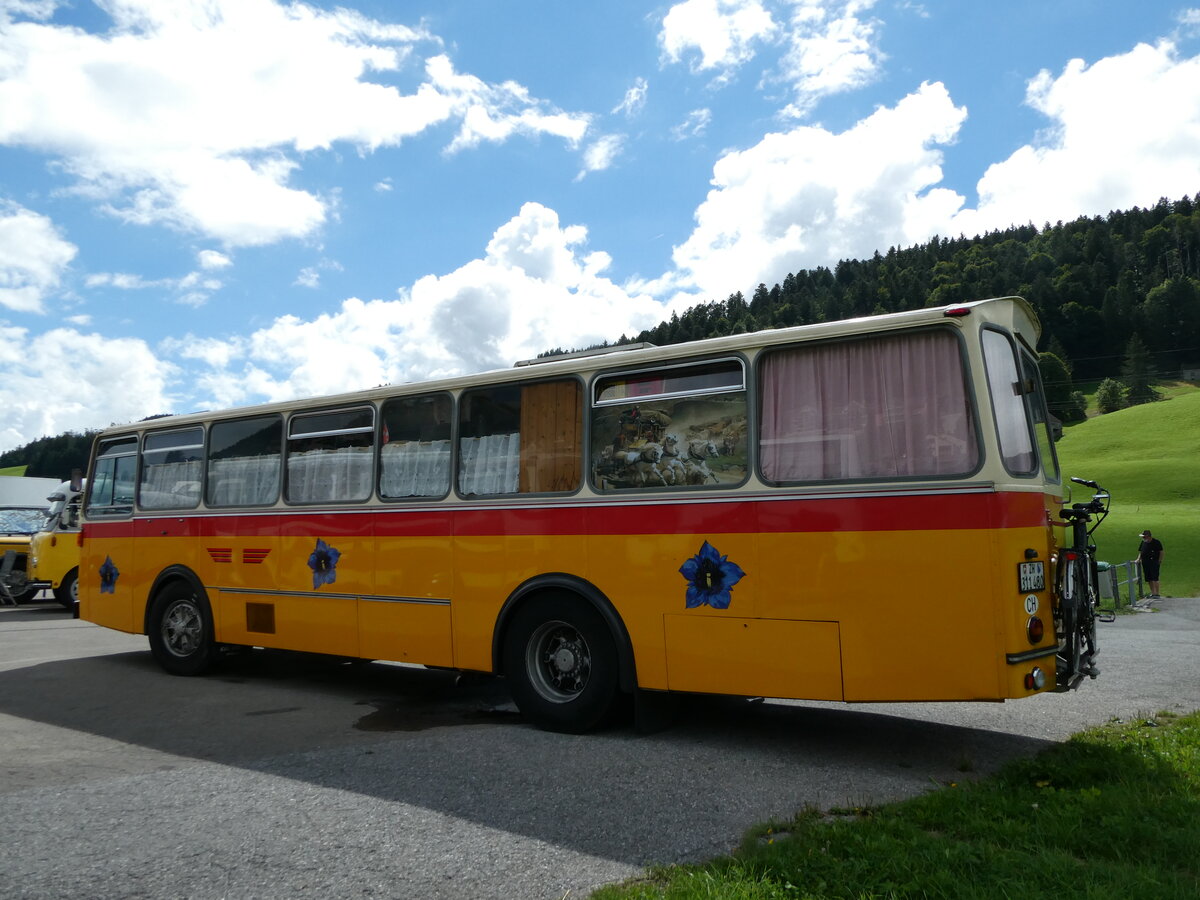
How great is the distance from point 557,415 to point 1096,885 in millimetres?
4820

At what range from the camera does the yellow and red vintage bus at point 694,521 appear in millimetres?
5836

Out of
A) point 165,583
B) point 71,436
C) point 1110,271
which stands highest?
point 1110,271

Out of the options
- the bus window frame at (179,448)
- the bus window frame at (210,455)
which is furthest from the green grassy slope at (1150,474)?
the bus window frame at (179,448)

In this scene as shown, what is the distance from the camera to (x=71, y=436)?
254 feet

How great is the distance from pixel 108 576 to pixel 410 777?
7291mm

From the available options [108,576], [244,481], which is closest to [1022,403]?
[244,481]

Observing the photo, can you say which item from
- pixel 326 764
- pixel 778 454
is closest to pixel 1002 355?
pixel 778 454

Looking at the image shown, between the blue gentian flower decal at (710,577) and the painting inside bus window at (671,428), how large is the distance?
1.66 feet

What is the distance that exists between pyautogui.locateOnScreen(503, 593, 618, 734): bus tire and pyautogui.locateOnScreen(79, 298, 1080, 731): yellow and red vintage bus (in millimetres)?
18

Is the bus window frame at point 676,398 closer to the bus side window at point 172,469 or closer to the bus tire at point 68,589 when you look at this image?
the bus side window at point 172,469

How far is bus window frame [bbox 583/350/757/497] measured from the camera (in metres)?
6.60

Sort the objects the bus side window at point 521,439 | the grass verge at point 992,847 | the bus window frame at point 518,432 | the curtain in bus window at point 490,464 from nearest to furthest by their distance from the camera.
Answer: the grass verge at point 992,847, the bus window frame at point 518,432, the bus side window at point 521,439, the curtain in bus window at point 490,464

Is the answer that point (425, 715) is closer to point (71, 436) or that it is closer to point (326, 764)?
point (326, 764)

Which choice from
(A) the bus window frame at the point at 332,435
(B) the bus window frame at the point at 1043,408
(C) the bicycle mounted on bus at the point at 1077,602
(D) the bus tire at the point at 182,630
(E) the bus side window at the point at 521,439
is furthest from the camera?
(D) the bus tire at the point at 182,630
